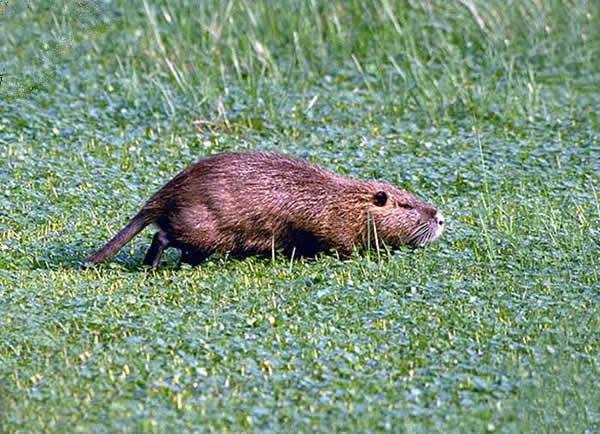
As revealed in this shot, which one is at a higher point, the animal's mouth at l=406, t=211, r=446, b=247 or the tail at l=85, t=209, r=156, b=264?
the tail at l=85, t=209, r=156, b=264

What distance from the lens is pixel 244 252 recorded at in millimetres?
7320

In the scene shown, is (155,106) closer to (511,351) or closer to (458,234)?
(458,234)

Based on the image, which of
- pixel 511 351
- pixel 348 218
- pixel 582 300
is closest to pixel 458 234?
pixel 348 218

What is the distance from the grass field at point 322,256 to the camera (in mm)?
5293

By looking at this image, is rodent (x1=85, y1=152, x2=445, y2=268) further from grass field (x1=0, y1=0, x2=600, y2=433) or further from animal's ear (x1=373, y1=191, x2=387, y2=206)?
grass field (x1=0, y1=0, x2=600, y2=433)

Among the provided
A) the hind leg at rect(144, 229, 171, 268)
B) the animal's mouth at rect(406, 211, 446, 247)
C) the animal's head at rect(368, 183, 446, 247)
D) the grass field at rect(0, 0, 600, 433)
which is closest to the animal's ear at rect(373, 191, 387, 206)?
the animal's head at rect(368, 183, 446, 247)

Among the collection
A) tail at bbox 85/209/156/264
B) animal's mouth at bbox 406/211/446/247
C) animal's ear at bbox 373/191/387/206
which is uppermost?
tail at bbox 85/209/156/264

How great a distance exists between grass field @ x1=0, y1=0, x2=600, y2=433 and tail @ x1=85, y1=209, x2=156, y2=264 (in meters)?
0.08

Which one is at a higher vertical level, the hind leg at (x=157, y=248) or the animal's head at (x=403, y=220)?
the hind leg at (x=157, y=248)

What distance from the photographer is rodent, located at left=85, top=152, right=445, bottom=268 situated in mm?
7086

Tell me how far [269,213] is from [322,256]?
0.43 metres

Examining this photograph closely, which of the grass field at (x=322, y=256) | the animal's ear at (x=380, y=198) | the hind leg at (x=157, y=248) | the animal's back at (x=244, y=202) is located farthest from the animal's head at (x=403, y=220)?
the hind leg at (x=157, y=248)

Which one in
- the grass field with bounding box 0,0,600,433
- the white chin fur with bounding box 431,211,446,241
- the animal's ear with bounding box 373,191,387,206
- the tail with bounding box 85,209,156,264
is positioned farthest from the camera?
the animal's ear with bounding box 373,191,387,206

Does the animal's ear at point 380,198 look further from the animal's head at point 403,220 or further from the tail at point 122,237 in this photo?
the tail at point 122,237
